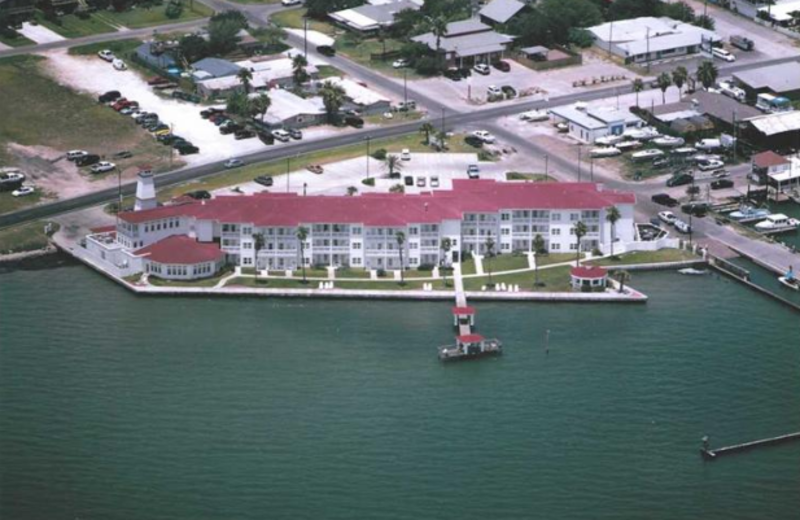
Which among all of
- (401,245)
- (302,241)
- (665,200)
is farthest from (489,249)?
(665,200)

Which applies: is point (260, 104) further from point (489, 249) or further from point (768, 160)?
point (768, 160)

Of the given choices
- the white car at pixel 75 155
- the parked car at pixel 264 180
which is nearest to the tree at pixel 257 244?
the parked car at pixel 264 180

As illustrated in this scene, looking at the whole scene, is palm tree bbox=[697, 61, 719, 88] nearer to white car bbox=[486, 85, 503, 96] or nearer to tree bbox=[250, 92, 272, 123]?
white car bbox=[486, 85, 503, 96]

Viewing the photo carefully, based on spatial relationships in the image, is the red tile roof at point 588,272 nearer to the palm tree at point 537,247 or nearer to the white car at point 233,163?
the palm tree at point 537,247

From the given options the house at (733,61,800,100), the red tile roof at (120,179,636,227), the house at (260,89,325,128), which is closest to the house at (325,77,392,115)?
the house at (260,89,325,128)

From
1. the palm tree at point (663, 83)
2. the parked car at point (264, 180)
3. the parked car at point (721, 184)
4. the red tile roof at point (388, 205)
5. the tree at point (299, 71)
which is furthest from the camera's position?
the tree at point (299, 71)

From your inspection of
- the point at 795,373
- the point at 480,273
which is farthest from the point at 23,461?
the point at 795,373

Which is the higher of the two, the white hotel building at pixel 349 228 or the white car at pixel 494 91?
the white car at pixel 494 91
